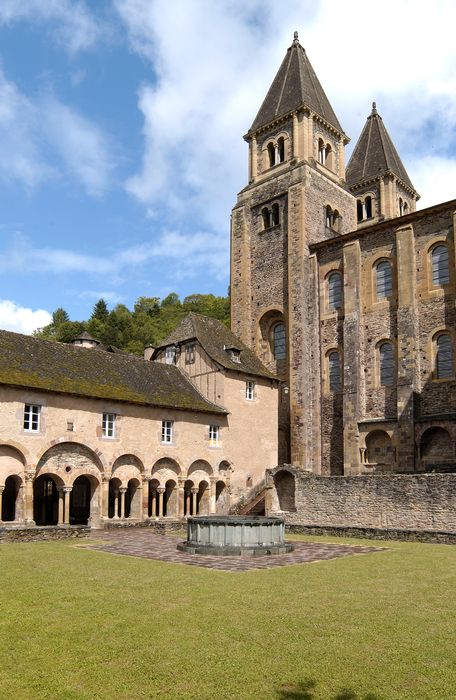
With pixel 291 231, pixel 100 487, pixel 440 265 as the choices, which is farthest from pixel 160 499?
pixel 291 231

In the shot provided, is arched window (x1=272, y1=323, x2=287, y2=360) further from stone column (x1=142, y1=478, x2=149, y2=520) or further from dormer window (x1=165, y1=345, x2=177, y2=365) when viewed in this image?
stone column (x1=142, y1=478, x2=149, y2=520)

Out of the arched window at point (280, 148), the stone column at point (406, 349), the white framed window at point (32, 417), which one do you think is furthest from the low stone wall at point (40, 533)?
the arched window at point (280, 148)

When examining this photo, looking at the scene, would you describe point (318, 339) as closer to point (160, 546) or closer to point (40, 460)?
point (40, 460)

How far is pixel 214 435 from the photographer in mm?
33656

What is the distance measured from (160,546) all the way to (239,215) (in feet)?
100.0

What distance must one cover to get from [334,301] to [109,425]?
18.1 metres

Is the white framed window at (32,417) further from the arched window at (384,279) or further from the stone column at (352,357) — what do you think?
the arched window at (384,279)

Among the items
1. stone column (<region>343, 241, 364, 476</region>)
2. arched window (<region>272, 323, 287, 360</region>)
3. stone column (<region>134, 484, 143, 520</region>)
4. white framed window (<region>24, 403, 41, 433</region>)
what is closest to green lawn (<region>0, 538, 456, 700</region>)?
white framed window (<region>24, 403, 41, 433</region>)

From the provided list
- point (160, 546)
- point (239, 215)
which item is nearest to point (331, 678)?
point (160, 546)

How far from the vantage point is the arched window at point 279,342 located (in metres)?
42.0

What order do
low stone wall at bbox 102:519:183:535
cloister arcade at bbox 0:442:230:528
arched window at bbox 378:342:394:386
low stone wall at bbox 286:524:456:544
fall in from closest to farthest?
low stone wall at bbox 286:524:456:544
low stone wall at bbox 102:519:183:535
cloister arcade at bbox 0:442:230:528
arched window at bbox 378:342:394:386

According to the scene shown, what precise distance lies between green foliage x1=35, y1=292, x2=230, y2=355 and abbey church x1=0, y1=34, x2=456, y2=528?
29052 mm

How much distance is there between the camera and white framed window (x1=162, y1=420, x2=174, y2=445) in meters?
31.0

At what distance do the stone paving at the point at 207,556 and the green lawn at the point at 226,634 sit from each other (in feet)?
5.27
